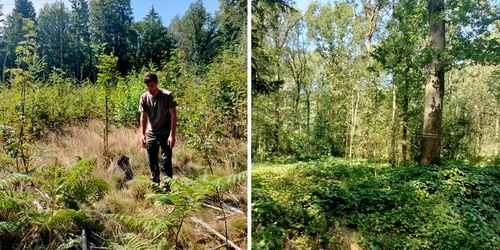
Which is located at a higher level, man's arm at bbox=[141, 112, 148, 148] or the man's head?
the man's head

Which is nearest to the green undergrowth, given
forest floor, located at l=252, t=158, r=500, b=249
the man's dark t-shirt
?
the man's dark t-shirt

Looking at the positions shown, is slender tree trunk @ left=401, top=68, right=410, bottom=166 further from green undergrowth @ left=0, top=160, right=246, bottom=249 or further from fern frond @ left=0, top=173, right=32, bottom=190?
fern frond @ left=0, top=173, right=32, bottom=190

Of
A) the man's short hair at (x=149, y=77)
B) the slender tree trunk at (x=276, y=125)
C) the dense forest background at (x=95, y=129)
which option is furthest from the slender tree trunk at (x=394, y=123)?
the man's short hair at (x=149, y=77)

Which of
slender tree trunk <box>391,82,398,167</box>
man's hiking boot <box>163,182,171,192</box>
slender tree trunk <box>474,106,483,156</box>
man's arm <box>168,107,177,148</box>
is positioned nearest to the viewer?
man's hiking boot <box>163,182,171,192</box>

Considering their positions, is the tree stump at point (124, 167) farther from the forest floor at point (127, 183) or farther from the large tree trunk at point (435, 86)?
the large tree trunk at point (435, 86)

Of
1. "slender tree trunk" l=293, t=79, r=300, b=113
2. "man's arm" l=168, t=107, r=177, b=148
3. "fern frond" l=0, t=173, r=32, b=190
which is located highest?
"slender tree trunk" l=293, t=79, r=300, b=113

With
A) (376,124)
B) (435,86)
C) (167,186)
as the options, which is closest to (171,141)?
(167,186)

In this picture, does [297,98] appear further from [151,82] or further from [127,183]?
[127,183]

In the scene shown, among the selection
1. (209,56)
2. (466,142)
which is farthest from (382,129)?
(209,56)

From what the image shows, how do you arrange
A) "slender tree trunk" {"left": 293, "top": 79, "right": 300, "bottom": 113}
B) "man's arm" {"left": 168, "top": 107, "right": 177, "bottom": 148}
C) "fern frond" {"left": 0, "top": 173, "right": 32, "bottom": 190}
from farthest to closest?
"slender tree trunk" {"left": 293, "top": 79, "right": 300, "bottom": 113} → "man's arm" {"left": 168, "top": 107, "right": 177, "bottom": 148} → "fern frond" {"left": 0, "top": 173, "right": 32, "bottom": 190}

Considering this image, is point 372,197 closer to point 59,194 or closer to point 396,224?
point 396,224

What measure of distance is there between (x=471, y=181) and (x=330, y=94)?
2.72ft

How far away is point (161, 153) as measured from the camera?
1.84 m

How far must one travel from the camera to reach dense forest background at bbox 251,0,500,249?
2.10 m
